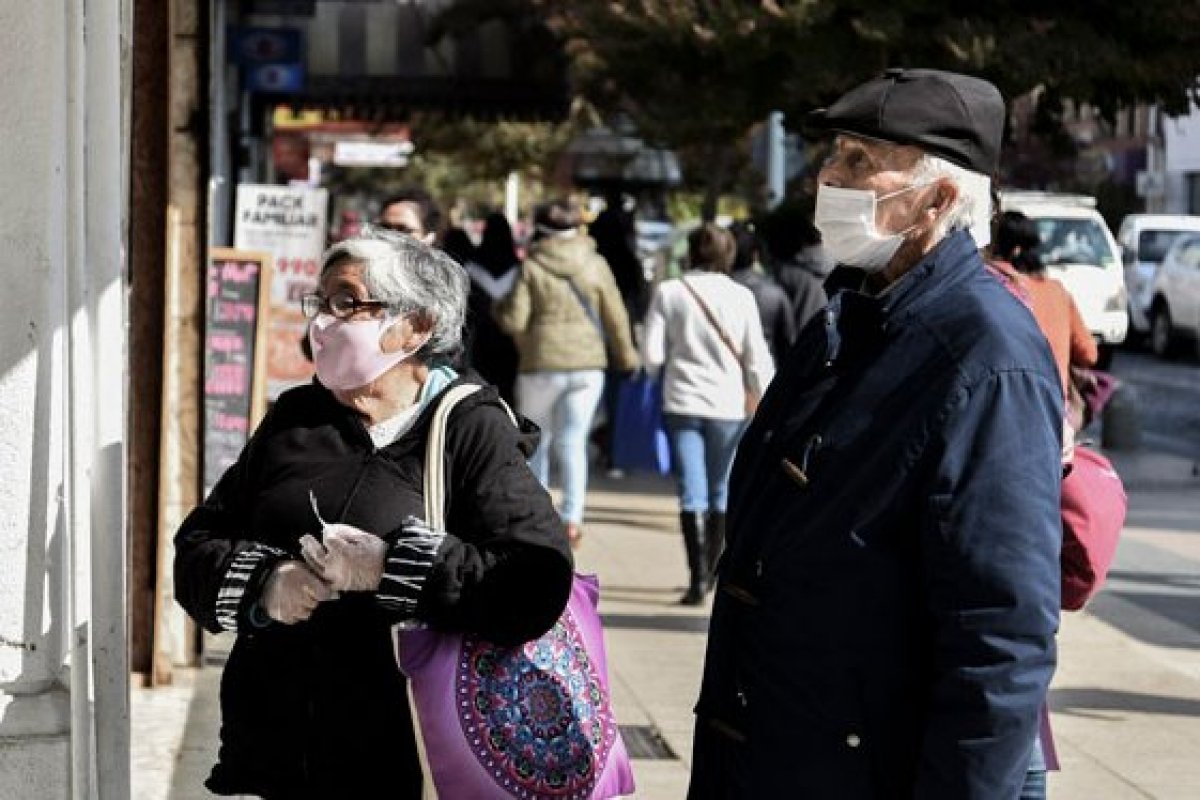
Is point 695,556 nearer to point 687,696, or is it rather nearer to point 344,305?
point 687,696

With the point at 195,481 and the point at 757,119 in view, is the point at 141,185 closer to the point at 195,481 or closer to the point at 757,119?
the point at 195,481

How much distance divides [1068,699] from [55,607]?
5.08 m

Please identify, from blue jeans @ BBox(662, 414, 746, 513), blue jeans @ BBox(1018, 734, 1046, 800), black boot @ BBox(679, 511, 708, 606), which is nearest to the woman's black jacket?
blue jeans @ BBox(1018, 734, 1046, 800)

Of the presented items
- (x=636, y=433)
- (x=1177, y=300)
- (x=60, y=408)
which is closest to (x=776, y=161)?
(x=1177, y=300)

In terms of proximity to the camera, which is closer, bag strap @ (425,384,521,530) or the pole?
bag strap @ (425,384,521,530)

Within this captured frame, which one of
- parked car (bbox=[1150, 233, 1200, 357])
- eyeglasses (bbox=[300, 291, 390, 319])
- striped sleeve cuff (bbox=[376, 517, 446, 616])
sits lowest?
parked car (bbox=[1150, 233, 1200, 357])

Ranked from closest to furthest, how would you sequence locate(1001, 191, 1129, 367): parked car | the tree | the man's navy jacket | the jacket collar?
1. the man's navy jacket
2. the jacket collar
3. the tree
4. locate(1001, 191, 1129, 367): parked car

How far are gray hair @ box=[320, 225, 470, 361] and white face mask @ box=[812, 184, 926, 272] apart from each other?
92cm

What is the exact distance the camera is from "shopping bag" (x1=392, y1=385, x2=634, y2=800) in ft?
12.9

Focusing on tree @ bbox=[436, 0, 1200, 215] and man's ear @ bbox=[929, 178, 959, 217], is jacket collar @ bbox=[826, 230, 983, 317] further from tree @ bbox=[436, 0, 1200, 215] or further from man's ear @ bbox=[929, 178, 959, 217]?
tree @ bbox=[436, 0, 1200, 215]

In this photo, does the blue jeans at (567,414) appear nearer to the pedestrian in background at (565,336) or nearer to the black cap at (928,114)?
the pedestrian in background at (565,336)

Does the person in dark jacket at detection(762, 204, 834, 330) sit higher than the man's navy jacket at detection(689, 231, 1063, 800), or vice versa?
the man's navy jacket at detection(689, 231, 1063, 800)

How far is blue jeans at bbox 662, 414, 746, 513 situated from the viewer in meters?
10.9

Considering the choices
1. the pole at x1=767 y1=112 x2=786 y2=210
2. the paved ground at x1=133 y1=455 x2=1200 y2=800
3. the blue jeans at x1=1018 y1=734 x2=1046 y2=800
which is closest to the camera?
the blue jeans at x1=1018 y1=734 x2=1046 y2=800
